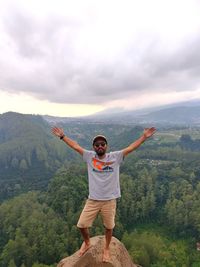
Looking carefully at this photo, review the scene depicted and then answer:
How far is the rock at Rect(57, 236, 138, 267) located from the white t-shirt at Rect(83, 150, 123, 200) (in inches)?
111

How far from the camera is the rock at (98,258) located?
41.0 ft

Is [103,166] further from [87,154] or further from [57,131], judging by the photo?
[57,131]

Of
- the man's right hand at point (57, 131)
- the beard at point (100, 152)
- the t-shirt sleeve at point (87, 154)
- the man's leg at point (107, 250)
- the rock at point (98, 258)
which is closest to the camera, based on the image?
the beard at point (100, 152)

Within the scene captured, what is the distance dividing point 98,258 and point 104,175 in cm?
367

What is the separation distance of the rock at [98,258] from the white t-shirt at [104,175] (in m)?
2.82

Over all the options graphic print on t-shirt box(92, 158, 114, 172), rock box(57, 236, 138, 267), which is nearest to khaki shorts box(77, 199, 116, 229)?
graphic print on t-shirt box(92, 158, 114, 172)

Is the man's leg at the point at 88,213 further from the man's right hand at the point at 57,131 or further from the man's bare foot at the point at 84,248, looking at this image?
the man's right hand at the point at 57,131

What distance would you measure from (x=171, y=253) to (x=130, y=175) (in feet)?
178

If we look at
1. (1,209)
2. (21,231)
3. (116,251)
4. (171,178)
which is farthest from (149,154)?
(116,251)

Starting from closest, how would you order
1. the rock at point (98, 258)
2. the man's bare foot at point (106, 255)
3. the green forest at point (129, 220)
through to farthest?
1. the man's bare foot at point (106, 255)
2. the rock at point (98, 258)
3. the green forest at point (129, 220)

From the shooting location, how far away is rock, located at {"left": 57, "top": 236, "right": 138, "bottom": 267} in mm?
12500

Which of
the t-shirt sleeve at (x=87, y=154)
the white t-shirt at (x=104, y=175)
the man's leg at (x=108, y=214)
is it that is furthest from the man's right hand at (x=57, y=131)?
the man's leg at (x=108, y=214)

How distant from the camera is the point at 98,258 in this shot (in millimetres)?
12531

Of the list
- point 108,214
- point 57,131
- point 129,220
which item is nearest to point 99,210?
point 108,214
